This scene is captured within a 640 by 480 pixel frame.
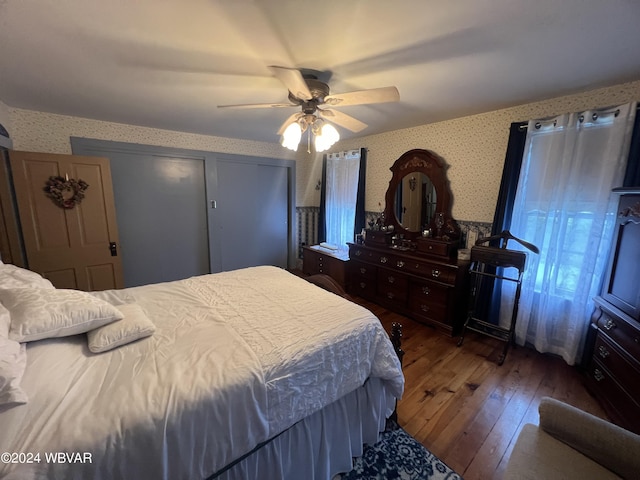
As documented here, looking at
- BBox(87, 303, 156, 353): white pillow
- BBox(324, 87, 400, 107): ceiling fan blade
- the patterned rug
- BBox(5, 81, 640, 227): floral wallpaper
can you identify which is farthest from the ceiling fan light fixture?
the patterned rug

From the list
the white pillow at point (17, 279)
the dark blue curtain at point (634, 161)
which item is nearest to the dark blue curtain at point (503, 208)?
the dark blue curtain at point (634, 161)

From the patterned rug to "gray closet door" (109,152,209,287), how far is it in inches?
128

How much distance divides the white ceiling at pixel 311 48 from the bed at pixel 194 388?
1.32 meters

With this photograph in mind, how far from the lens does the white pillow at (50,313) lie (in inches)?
39.6

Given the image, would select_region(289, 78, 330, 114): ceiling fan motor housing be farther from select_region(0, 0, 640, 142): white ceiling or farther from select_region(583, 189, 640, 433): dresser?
select_region(583, 189, 640, 433): dresser

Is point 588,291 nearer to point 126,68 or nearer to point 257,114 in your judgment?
point 257,114

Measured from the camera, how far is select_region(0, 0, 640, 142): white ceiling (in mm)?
1139

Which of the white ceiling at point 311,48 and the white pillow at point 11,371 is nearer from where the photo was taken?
the white pillow at point 11,371

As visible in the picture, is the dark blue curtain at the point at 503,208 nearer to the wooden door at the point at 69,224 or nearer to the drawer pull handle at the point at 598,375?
the drawer pull handle at the point at 598,375

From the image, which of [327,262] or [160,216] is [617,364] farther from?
[160,216]

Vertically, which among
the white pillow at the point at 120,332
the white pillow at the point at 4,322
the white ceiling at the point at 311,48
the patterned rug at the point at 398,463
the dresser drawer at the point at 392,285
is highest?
the white ceiling at the point at 311,48

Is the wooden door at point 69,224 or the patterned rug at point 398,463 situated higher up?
the wooden door at point 69,224

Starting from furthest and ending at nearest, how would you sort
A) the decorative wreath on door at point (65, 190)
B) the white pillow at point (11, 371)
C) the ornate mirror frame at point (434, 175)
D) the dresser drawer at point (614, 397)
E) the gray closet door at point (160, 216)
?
the gray closet door at point (160, 216)
the ornate mirror frame at point (434, 175)
the decorative wreath on door at point (65, 190)
the dresser drawer at point (614, 397)
the white pillow at point (11, 371)

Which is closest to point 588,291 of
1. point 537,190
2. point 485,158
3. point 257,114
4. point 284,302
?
point 537,190
